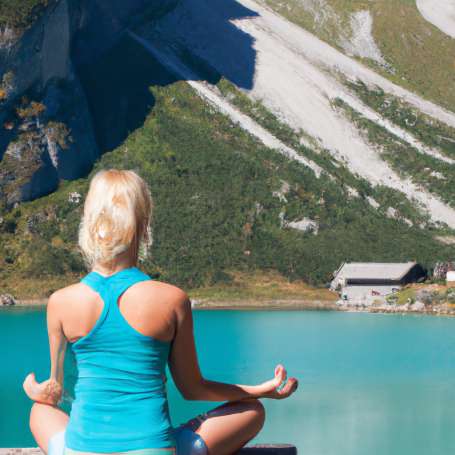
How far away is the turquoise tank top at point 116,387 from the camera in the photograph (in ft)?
2.88

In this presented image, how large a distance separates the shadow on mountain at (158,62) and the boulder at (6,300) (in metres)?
5.70

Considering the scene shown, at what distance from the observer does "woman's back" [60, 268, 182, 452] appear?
0.88m

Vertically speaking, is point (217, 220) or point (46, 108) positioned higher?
point (46, 108)

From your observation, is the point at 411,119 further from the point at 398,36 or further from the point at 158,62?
the point at 158,62

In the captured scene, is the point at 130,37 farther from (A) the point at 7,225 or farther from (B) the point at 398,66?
(B) the point at 398,66

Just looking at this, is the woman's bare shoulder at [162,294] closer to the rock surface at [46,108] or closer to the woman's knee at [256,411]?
the woman's knee at [256,411]

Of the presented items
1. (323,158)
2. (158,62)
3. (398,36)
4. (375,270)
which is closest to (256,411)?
(375,270)

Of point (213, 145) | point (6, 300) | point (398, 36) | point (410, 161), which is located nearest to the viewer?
point (6, 300)

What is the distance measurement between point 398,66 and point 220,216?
11.3 metres

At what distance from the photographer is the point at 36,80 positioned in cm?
1399

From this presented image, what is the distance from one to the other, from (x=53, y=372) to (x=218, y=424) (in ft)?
1.07

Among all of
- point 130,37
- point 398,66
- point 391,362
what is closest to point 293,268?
point 391,362

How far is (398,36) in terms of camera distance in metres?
21.3

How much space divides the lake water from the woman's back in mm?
2411
